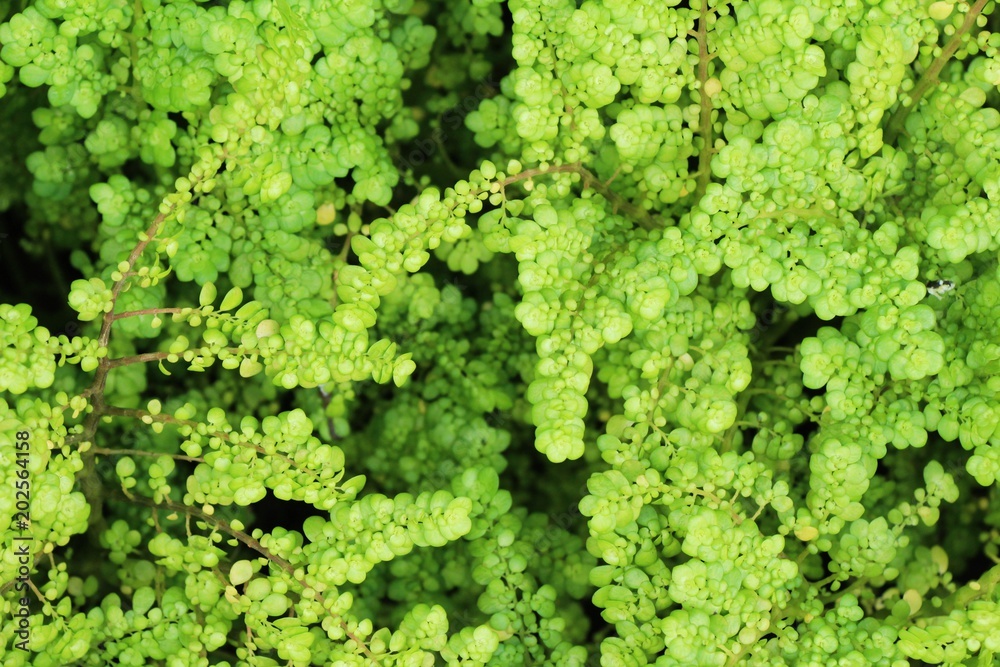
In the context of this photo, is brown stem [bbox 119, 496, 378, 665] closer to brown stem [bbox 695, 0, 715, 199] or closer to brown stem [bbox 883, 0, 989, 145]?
brown stem [bbox 695, 0, 715, 199]

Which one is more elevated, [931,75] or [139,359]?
[931,75]

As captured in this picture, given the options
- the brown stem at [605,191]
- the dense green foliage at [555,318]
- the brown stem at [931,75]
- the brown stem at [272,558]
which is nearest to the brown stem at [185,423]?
the dense green foliage at [555,318]

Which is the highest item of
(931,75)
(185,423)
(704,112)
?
(931,75)

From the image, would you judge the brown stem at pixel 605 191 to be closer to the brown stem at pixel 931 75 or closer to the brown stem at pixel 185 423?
the brown stem at pixel 931 75

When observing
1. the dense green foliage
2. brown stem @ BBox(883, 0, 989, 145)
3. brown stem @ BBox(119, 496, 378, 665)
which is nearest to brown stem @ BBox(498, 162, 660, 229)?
the dense green foliage

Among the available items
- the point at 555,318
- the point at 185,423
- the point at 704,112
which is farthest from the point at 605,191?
the point at 185,423

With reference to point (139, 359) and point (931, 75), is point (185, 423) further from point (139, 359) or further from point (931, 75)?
point (931, 75)

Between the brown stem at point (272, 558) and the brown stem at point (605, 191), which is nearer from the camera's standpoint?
the brown stem at point (272, 558)
